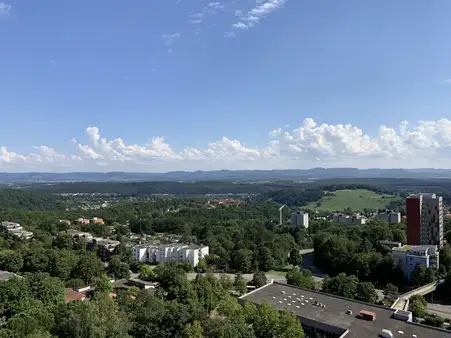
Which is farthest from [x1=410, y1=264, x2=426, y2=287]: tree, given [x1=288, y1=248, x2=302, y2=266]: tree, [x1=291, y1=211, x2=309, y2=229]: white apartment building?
[x1=291, y1=211, x2=309, y2=229]: white apartment building

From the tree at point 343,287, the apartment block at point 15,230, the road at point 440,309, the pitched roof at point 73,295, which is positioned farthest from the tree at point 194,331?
the apartment block at point 15,230

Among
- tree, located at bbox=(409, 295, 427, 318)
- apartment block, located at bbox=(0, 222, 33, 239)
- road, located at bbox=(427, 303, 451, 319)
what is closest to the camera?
tree, located at bbox=(409, 295, 427, 318)

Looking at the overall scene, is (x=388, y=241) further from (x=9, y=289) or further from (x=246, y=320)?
(x=9, y=289)

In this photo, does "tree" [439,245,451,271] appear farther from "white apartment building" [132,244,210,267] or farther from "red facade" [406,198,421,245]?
"white apartment building" [132,244,210,267]

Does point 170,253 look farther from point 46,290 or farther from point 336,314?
point 336,314

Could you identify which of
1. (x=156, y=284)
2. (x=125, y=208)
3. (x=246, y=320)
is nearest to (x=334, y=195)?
(x=125, y=208)

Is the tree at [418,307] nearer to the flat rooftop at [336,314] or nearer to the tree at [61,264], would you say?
the flat rooftop at [336,314]
